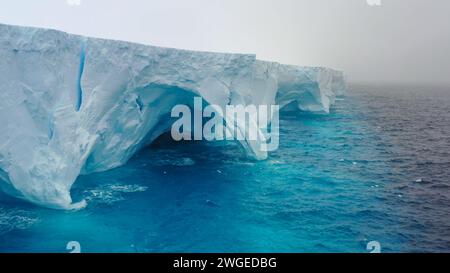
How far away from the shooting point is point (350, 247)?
9195 millimetres

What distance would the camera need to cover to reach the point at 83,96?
42.2 ft

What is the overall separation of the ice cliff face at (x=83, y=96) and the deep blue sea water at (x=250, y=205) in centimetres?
109

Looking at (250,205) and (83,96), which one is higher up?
(83,96)

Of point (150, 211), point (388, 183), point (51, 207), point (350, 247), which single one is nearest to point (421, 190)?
point (388, 183)

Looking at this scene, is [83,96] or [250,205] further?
[83,96]

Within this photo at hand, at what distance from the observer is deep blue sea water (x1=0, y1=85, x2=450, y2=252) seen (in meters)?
9.21

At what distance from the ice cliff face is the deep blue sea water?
1.09 m

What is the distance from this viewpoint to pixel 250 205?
465 inches

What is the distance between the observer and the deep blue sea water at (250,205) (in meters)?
9.21

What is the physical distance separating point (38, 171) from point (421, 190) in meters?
14.5

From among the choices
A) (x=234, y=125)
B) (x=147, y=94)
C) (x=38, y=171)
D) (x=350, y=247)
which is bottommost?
(x=350, y=247)

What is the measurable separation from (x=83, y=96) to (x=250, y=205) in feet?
24.9

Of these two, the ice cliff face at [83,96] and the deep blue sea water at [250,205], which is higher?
the ice cliff face at [83,96]
